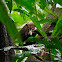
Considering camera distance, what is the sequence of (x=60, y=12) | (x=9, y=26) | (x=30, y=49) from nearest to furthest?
(x=9, y=26), (x=30, y=49), (x=60, y=12)

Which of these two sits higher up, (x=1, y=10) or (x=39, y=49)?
(x=1, y=10)

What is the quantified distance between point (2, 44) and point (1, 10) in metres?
0.54

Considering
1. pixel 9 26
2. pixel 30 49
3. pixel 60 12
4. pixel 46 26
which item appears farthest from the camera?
pixel 46 26

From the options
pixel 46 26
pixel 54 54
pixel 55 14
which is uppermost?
pixel 55 14

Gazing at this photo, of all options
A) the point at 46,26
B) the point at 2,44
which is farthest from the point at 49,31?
the point at 2,44

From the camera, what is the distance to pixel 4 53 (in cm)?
68

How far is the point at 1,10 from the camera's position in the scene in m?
0.17

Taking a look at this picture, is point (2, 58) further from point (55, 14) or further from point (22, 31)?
point (55, 14)

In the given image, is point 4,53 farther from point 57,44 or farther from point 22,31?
point 22,31

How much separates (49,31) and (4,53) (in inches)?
18.7

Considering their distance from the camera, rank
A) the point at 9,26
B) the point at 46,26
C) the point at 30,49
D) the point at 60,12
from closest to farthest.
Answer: the point at 9,26 < the point at 30,49 < the point at 60,12 < the point at 46,26

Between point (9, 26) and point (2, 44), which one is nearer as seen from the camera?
point (9, 26)

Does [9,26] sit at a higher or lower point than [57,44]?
higher

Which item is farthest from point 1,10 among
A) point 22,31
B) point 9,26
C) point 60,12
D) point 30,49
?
point 22,31
